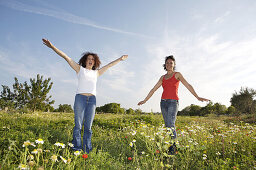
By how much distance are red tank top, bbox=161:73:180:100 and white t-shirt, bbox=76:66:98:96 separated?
180 centimetres

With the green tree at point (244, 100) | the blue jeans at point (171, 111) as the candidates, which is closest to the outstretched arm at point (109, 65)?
the blue jeans at point (171, 111)

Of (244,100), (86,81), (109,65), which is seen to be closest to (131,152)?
(86,81)

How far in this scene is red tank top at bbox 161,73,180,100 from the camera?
14.4 ft

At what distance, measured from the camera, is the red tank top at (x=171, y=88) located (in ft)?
14.4

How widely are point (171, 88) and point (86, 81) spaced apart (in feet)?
7.00

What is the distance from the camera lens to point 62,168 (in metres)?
2.95

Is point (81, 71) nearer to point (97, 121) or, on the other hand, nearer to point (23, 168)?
point (23, 168)

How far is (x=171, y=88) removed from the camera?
4465 millimetres

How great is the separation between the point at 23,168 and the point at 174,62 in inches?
161

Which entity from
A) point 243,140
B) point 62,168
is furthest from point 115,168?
point 243,140

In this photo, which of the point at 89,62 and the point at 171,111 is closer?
the point at 171,111

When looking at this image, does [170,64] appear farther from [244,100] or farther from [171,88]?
[244,100]

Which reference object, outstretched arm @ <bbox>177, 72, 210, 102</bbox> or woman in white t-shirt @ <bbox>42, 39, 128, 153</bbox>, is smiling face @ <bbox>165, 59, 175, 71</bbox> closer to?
outstretched arm @ <bbox>177, 72, 210, 102</bbox>

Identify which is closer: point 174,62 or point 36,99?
point 174,62
